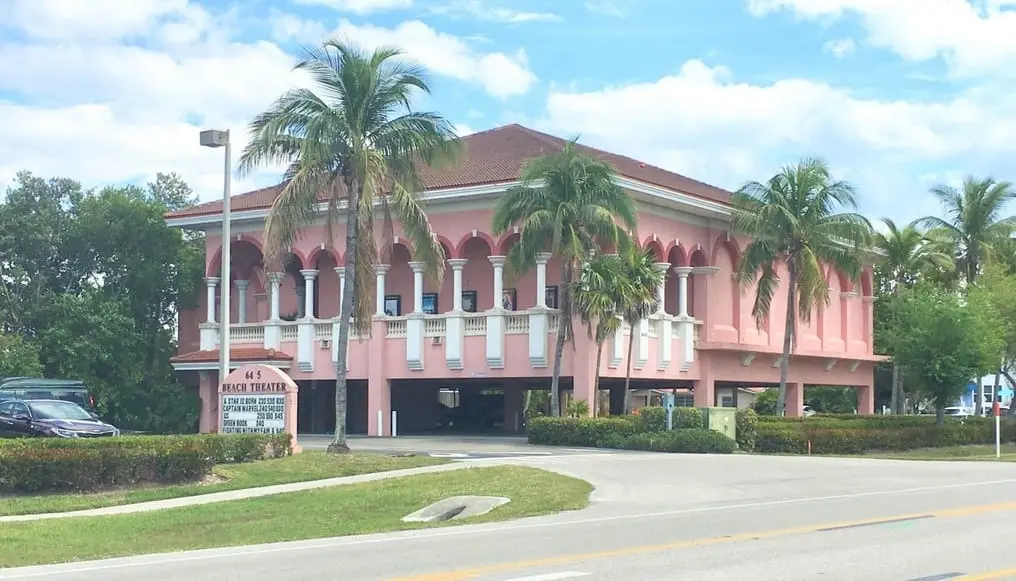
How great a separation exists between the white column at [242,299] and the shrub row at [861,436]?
21866 mm

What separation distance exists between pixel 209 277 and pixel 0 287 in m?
10.9

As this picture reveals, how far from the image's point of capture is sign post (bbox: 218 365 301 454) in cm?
2836

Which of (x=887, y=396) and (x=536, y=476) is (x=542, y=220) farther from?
(x=887, y=396)

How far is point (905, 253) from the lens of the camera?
5472cm

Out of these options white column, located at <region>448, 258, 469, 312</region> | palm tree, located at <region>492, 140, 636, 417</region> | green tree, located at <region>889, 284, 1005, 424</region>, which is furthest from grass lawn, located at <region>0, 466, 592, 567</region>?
green tree, located at <region>889, 284, 1005, 424</region>

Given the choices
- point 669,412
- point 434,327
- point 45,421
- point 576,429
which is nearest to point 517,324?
point 434,327

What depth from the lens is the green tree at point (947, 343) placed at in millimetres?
43438

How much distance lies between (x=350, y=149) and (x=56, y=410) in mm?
9797

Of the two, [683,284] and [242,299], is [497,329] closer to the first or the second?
[683,284]

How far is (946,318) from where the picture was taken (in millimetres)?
43500

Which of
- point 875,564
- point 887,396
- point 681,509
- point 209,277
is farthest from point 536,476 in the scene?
point 887,396

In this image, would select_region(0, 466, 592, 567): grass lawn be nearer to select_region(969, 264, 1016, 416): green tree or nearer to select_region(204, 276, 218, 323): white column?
select_region(204, 276, 218, 323): white column

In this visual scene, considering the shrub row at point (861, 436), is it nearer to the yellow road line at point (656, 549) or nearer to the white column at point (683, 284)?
the white column at point (683, 284)

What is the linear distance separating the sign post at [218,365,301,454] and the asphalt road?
913 cm
